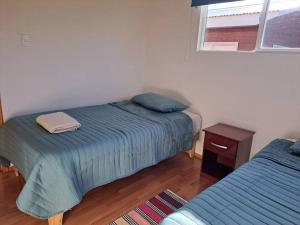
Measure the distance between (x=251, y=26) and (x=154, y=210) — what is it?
202 centimetres

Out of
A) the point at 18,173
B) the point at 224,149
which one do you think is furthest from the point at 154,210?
the point at 18,173

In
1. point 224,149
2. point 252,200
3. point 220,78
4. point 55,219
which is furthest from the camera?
point 220,78

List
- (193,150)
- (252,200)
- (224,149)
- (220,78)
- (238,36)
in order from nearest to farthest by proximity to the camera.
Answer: (252,200)
(224,149)
(238,36)
(220,78)
(193,150)

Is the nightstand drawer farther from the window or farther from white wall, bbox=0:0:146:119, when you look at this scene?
white wall, bbox=0:0:146:119

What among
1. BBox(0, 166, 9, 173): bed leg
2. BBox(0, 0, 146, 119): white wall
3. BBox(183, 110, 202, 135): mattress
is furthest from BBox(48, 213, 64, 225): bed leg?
BBox(183, 110, 202, 135): mattress

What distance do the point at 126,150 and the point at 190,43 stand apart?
1.60m

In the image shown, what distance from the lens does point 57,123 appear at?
75.8 inches

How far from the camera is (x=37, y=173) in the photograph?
1.50m

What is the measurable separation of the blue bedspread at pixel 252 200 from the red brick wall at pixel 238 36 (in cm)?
128

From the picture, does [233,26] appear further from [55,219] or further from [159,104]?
[55,219]

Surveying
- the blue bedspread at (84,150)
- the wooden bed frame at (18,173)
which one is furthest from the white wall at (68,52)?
the wooden bed frame at (18,173)

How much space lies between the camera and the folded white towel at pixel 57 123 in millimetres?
1875

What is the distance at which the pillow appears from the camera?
258 cm

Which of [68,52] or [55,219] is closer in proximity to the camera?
[55,219]
